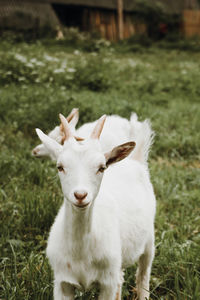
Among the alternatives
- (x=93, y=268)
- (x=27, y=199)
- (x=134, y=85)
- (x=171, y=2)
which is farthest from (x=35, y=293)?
(x=171, y=2)

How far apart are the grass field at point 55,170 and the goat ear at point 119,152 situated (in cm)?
91

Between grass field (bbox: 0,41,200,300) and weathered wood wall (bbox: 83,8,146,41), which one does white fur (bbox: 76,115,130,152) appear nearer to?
grass field (bbox: 0,41,200,300)

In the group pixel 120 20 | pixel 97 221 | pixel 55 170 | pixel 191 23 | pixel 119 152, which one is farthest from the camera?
pixel 191 23

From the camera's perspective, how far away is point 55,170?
4.03 metres

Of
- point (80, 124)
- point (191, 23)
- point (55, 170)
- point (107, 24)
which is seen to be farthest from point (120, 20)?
point (55, 170)

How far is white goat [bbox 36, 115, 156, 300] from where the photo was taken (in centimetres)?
171

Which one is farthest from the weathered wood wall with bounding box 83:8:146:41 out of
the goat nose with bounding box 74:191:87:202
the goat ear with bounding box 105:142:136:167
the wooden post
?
the goat nose with bounding box 74:191:87:202

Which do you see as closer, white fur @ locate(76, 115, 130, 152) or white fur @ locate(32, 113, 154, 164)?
white fur @ locate(32, 113, 154, 164)

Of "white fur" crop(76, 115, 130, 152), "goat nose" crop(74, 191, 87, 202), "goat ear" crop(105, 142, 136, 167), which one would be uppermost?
"goat ear" crop(105, 142, 136, 167)

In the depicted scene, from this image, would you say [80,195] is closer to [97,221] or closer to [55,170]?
[97,221]

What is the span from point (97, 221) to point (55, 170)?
2046 millimetres

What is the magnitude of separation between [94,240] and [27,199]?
131 cm

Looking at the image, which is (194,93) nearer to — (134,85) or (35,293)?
(134,85)

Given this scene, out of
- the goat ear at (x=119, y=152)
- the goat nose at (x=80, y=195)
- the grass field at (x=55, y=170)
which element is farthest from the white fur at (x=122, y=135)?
the goat nose at (x=80, y=195)
